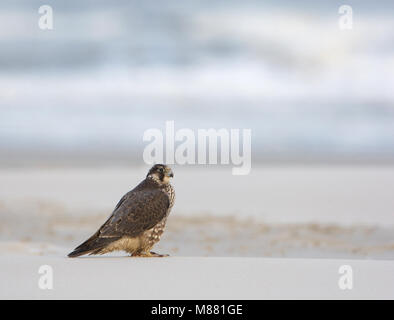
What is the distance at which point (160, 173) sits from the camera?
27.8ft

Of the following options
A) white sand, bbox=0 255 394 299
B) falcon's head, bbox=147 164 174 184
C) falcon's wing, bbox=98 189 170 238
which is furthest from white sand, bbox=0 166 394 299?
falcon's head, bbox=147 164 174 184

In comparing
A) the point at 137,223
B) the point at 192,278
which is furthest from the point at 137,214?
the point at 192,278

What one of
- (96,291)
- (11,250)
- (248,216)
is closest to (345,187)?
(248,216)

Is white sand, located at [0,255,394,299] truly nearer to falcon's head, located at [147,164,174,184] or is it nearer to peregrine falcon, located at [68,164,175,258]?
peregrine falcon, located at [68,164,175,258]

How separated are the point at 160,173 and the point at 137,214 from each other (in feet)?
2.14

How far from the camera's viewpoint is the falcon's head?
846 cm

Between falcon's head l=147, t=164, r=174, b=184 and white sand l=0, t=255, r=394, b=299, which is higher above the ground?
falcon's head l=147, t=164, r=174, b=184

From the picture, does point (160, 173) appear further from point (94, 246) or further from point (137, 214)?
point (94, 246)

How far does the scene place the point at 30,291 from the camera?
664 centimetres

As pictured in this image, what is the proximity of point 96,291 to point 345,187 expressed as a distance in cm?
2270

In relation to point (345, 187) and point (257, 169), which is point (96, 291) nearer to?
point (345, 187)

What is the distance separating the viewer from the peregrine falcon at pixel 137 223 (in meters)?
7.93

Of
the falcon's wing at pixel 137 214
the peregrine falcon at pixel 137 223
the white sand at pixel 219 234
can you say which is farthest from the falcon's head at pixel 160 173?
the white sand at pixel 219 234

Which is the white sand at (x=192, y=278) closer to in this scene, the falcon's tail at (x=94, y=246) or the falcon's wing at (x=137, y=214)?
the falcon's tail at (x=94, y=246)
